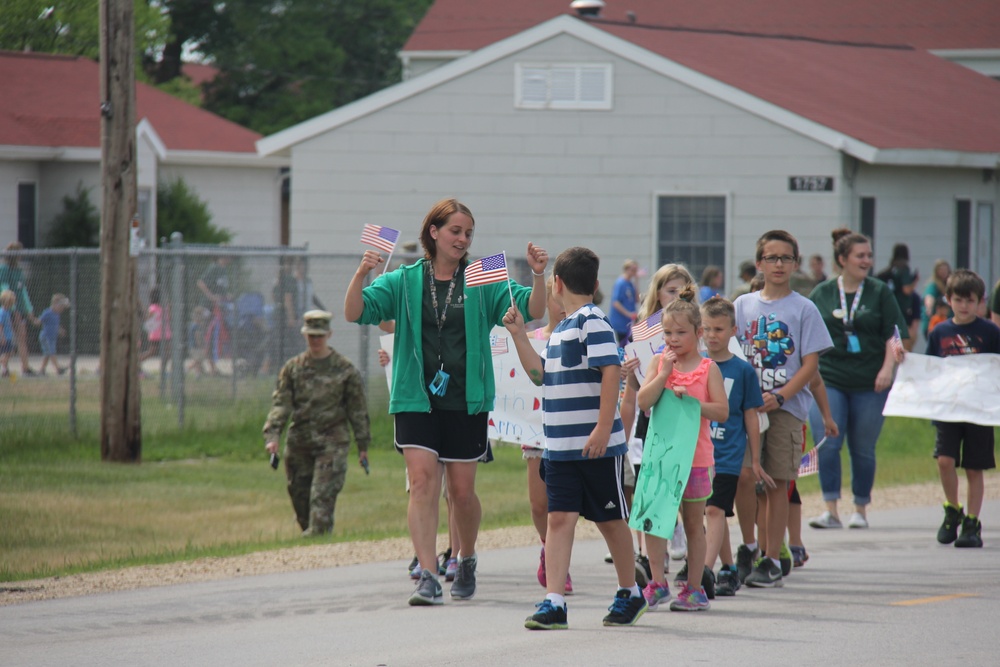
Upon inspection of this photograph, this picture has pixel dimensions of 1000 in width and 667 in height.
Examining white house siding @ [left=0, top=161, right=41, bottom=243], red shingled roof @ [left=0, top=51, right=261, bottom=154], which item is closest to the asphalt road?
red shingled roof @ [left=0, top=51, right=261, bottom=154]

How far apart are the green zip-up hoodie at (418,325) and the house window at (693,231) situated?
14.1m

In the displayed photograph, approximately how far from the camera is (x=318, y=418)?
1054 cm

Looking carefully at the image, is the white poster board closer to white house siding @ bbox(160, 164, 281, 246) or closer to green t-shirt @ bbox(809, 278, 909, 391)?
green t-shirt @ bbox(809, 278, 909, 391)

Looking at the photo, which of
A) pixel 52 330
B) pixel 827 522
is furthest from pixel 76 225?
pixel 827 522

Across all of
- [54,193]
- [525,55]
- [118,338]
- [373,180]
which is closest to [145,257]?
[118,338]

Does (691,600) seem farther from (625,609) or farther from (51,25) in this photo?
(51,25)

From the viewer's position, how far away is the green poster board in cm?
708

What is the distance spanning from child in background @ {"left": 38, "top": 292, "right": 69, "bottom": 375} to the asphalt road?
6.99 m

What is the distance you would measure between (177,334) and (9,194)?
15.0m

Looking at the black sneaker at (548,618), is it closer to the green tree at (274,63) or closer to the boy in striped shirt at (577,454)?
the boy in striped shirt at (577,454)

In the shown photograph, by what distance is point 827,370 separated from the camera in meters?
10.4

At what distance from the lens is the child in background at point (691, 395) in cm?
718

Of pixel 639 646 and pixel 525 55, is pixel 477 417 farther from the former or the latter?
pixel 525 55

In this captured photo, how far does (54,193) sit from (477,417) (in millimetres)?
24438
